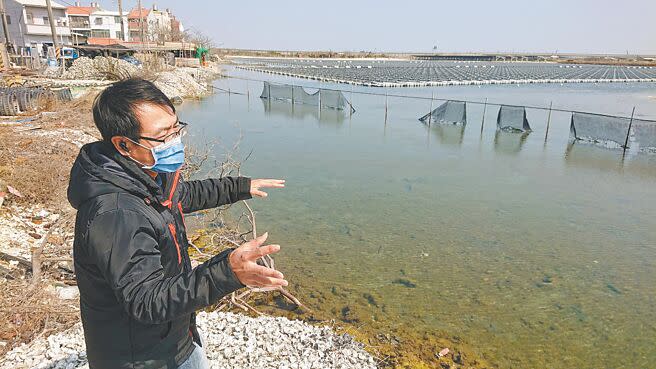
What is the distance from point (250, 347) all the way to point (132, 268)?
2.70 metres

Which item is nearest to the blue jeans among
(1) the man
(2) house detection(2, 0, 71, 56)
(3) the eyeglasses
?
(1) the man

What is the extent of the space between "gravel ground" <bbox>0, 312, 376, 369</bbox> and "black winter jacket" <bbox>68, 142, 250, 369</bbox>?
204 centimetres

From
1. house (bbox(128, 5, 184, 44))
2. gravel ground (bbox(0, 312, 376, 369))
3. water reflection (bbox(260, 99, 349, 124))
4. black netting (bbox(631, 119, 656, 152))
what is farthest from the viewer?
house (bbox(128, 5, 184, 44))

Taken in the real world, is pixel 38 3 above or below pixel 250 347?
above

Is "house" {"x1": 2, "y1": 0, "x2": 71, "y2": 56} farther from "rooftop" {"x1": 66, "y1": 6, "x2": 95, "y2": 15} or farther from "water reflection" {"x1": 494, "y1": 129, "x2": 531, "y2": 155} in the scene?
"water reflection" {"x1": 494, "y1": 129, "x2": 531, "y2": 155}

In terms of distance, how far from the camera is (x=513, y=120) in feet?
57.2

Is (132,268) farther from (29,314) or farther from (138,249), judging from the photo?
(29,314)

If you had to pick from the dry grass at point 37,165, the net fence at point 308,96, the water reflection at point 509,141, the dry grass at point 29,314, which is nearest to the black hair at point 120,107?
the dry grass at point 29,314

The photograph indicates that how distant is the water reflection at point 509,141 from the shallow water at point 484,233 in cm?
9

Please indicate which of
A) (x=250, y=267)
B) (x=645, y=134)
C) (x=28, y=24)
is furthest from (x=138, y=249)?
(x=28, y=24)

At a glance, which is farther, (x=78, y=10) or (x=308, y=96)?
(x=78, y=10)

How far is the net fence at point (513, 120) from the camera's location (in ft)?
56.7

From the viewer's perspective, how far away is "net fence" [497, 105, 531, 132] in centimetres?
1728

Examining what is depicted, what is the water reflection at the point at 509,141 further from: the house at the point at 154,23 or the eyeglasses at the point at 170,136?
the house at the point at 154,23
